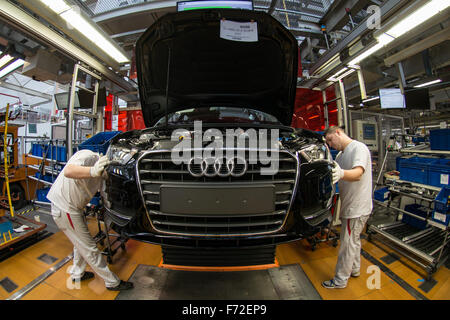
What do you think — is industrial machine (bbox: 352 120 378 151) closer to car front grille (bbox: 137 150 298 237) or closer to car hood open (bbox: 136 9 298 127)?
car hood open (bbox: 136 9 298 127)

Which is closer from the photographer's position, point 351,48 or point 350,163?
point 350,163

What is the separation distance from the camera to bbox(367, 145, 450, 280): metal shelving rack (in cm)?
185

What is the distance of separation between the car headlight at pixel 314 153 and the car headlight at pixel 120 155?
3.70 ft

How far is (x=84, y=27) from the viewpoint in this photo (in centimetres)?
207

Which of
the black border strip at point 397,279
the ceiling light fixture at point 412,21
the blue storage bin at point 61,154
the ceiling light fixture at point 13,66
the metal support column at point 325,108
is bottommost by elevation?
the black border strip at point 397,279

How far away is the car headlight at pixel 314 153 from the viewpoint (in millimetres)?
1165

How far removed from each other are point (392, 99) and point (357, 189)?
3.75 metres

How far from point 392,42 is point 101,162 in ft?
11.5

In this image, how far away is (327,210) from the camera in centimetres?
124

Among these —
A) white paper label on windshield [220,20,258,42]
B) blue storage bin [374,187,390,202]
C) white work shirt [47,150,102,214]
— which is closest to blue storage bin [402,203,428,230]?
blue storage bin [374,187,390,202]

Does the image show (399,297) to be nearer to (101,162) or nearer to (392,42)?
(101,162)

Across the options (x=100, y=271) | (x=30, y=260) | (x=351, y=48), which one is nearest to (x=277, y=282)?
(x=100, y=271)

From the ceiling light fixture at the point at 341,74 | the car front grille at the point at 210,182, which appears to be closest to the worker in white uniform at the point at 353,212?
the car front grille at the point at 210,182

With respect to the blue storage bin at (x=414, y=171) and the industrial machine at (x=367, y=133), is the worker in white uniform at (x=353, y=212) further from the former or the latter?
the industrial machine at (x=367, y=133)
